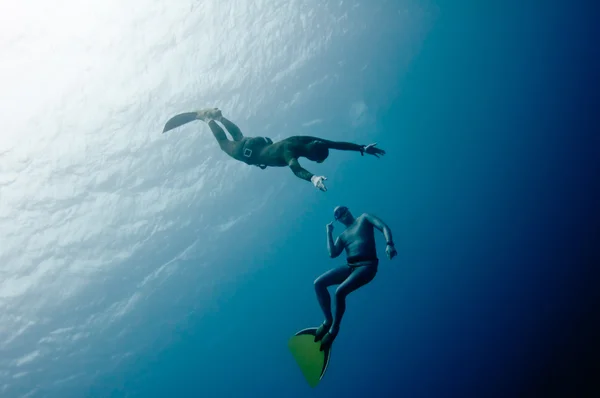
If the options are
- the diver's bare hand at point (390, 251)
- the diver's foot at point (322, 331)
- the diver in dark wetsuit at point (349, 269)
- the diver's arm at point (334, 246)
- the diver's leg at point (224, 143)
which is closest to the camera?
the diver's bare hand at point (390, 251)

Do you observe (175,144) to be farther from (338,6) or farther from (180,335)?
(180,335)

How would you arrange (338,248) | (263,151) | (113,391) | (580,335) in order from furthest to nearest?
1. (113,391)
2. (580,335)
3. (338,248)
4. (263,151)

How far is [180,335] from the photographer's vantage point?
35375mm

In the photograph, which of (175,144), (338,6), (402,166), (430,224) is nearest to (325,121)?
(338,6)

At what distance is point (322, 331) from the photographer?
6.30 meters

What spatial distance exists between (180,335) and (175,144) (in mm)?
23534

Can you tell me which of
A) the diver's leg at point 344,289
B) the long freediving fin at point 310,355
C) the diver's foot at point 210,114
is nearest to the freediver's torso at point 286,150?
the diver's foot at point 210,114

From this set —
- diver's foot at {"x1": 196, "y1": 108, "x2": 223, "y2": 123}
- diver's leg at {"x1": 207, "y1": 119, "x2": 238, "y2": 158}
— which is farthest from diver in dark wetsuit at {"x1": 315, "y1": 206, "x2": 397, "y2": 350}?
diver's foot at {"x1": 196, "y1": 108, "x2": 223, "y2": 123}

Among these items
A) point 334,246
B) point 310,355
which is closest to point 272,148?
point 334,246

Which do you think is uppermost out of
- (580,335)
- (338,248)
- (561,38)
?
(561,38)

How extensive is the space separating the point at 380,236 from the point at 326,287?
3427 cm

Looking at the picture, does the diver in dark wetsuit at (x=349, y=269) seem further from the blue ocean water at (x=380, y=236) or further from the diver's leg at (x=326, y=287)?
the blue ocean water at (x=380, y=236)

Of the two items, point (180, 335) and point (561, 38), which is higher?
point (561, 38)

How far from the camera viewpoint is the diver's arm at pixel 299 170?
15.9 ft
